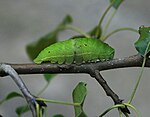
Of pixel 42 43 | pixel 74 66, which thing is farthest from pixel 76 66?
pixel 42 43

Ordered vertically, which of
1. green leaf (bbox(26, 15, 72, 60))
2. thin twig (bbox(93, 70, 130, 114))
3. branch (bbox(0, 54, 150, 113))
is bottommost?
thin twig (bbox(93, 70, 130, 114))

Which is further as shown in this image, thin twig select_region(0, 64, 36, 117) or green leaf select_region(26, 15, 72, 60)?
green leaf select_region(26, 15, 72, 60)

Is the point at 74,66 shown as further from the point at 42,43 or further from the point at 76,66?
the point at 42,43

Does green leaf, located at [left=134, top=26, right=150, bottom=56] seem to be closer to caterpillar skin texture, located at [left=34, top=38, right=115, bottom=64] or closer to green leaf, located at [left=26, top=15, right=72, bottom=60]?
caterpillar skin texture, located at [left=34, top=38, right=115, bottom=64]

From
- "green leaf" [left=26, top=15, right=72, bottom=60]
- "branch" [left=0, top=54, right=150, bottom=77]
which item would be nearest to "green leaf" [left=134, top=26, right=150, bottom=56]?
"branch" [left=0, top=54, right=150, bottom=77]

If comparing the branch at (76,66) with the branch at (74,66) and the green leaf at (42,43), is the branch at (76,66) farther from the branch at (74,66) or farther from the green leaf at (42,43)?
the green leaf at (42,43)
